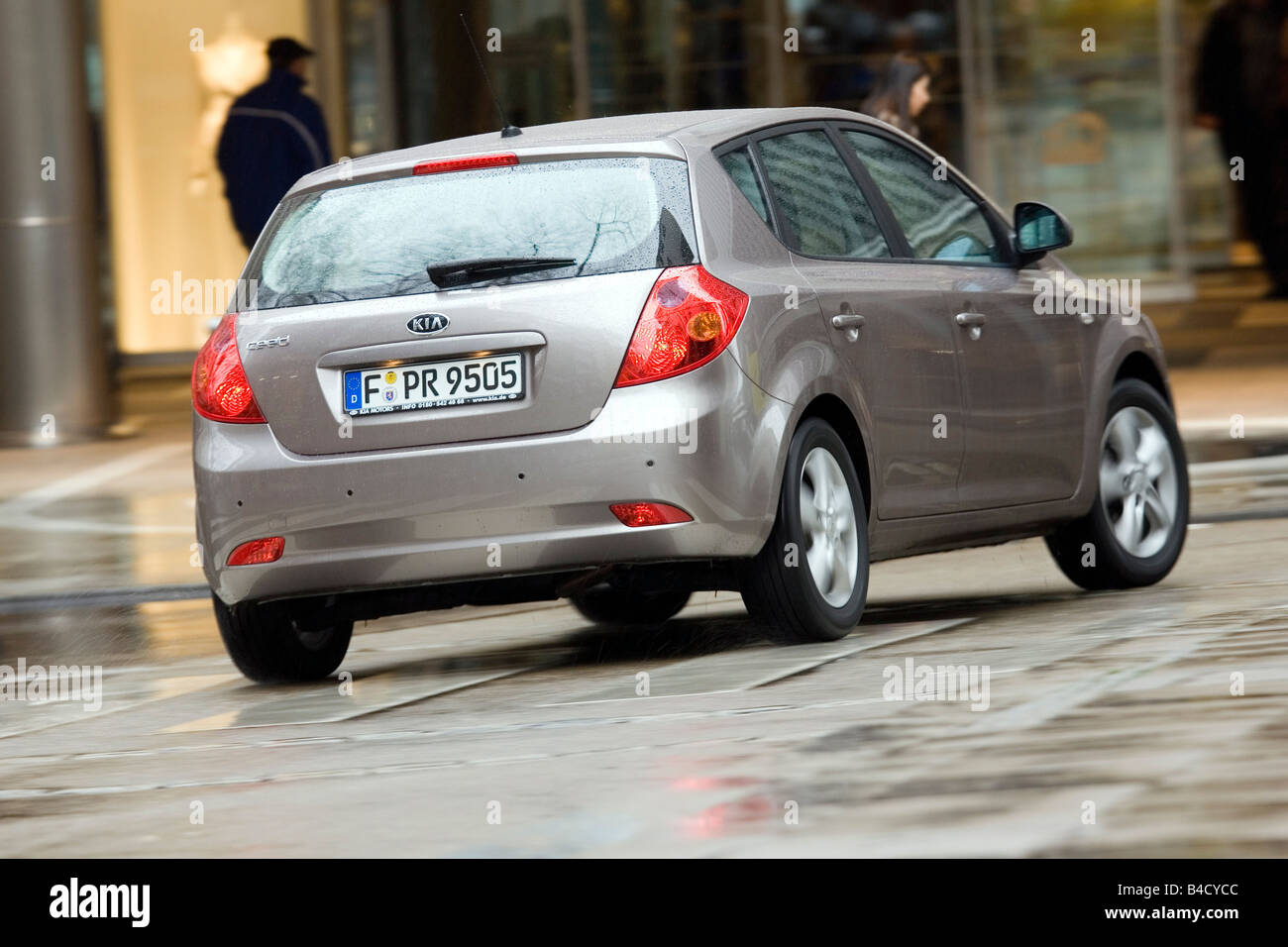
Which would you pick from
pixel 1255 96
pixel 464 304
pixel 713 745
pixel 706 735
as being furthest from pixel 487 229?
pixel 1255 96

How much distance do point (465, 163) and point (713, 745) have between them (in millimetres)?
2294

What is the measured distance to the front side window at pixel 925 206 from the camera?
792 cm

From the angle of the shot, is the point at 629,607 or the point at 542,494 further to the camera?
the point at 629,607

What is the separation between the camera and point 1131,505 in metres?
8.54

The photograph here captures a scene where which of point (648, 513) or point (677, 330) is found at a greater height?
point (677, 330)

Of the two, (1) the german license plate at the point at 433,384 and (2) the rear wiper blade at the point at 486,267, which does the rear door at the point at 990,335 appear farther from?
(1) the german license plate at the point at 433,384

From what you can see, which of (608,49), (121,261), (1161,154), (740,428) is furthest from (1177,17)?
(740,428)

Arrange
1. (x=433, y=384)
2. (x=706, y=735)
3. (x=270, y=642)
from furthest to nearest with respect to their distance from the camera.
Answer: (x=270, y=642), (x=433, y=384), (x=706, y=735)

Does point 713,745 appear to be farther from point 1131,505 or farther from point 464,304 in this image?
point 1131,505

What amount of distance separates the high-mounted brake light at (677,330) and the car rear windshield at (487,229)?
102mm

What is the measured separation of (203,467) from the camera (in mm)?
7141

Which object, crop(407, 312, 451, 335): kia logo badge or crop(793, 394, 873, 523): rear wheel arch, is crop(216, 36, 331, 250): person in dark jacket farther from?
crop(407, 312, 451, 335): kia logo badge
